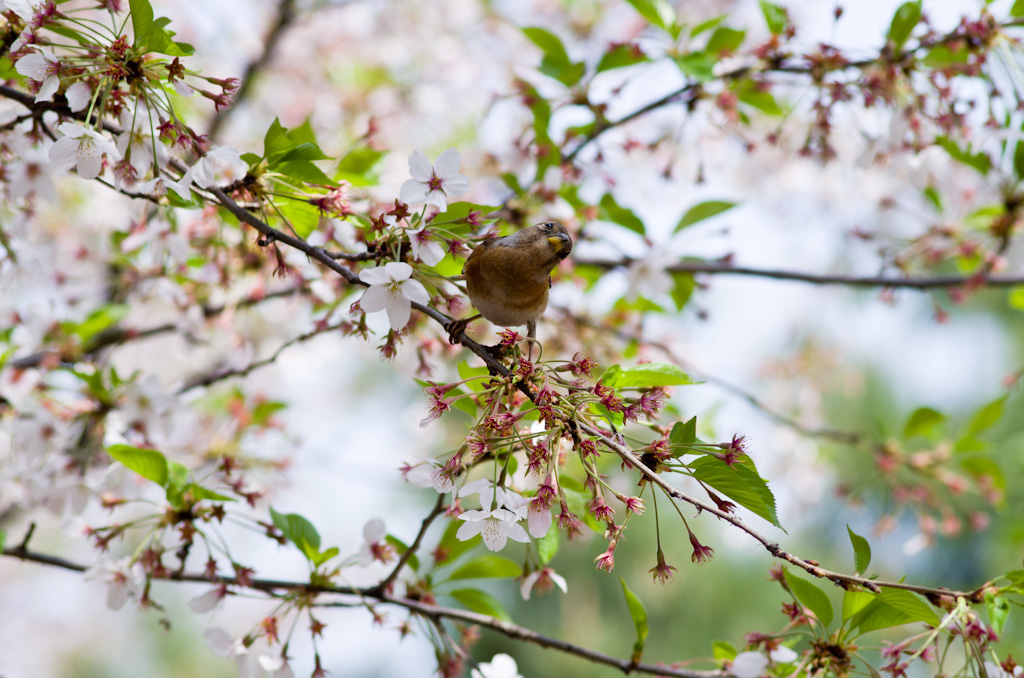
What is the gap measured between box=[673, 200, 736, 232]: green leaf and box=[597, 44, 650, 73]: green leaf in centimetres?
43

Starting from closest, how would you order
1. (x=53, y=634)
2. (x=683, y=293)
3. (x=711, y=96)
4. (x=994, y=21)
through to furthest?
(x=994, y=21)
(x=711, y=96)
(x=683, y=293)
(x=53, y=634)

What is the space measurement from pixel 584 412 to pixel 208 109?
3.94 m

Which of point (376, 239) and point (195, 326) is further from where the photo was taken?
point (195, 326)

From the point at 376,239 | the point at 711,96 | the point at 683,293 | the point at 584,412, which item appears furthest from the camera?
the point at 683,293

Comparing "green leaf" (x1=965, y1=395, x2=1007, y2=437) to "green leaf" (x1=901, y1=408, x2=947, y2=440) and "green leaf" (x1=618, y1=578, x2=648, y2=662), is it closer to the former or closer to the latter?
"green leaf" (x1=901, y1=408, x2=947, y2=440)

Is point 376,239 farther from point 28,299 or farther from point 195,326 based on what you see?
point 28,299

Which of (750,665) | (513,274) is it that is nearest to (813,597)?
(750,665)

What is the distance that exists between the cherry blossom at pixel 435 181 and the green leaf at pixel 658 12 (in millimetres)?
1047

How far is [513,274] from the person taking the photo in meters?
1.27

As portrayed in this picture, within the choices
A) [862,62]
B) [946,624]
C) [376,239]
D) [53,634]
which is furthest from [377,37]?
[53,634]

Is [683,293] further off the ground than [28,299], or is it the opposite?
[683,293]

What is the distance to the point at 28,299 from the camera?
80.4 inches

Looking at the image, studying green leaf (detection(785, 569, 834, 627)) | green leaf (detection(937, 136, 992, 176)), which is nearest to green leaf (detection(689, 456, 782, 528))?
green leaf (detection(785, 569, 834, 627))

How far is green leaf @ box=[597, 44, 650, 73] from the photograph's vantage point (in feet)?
6.14
